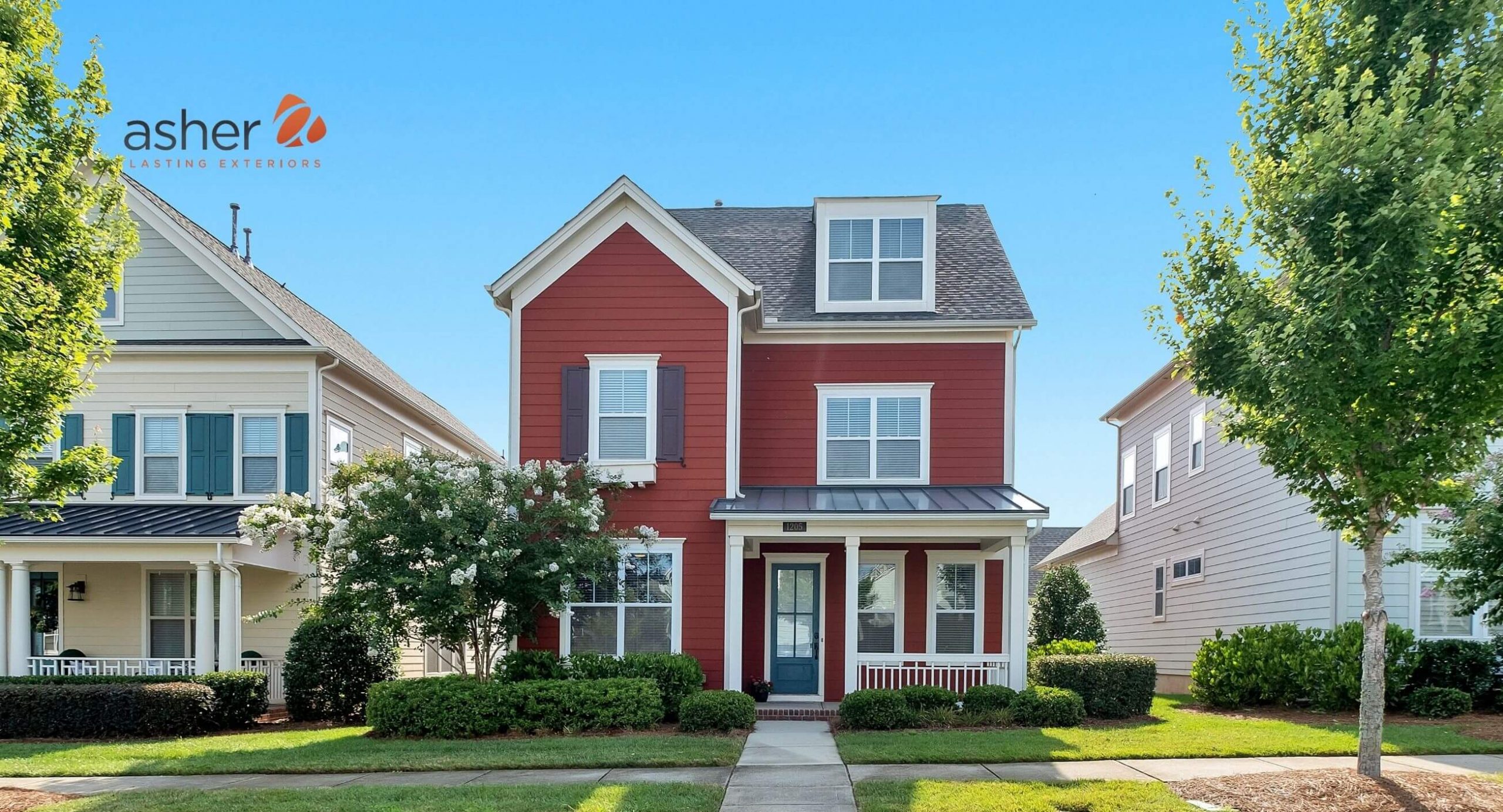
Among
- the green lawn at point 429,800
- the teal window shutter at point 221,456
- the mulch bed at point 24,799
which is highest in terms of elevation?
the teal window shutter at point 221,456

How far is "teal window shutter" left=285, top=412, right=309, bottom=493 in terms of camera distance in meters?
18.6

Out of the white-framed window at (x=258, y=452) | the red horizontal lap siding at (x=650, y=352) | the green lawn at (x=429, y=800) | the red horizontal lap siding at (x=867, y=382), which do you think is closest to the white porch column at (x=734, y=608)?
the red horizontal lap siding at (x=650, y=352)

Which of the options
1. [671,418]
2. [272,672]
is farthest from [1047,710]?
[272,672]

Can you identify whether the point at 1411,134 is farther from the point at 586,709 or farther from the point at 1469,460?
the point at 586,709

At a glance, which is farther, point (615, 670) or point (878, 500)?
point (878, 500)

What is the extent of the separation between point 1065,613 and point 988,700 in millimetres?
7954

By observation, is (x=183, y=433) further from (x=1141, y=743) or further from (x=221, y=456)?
(x=1141, y=743)

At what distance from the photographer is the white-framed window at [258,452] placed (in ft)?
61.4

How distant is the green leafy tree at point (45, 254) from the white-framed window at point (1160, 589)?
21.1 m

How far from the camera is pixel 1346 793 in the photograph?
9148mm

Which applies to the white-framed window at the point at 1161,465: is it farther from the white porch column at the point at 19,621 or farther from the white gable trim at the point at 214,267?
the white porch column at the point at 19,621

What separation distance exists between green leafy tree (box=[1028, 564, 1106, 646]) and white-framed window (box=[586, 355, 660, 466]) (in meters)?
9.97

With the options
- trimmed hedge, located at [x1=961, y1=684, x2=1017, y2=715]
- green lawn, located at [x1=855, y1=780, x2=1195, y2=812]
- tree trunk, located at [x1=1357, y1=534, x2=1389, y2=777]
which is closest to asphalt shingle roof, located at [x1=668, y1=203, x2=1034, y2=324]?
trimmed hedge, located at [x1=961, y1=684, x2=1017, y2=715]

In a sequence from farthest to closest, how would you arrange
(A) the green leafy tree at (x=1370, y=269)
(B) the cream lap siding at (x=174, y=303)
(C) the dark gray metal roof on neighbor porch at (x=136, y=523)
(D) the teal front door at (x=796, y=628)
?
(B) the cream lap siding at (x=174, y=303) → (D) the teal front door at (x=796, y=628) → (C) the dark gray metal roof on neighbor porch at (x=136, y=523) → (A) the green leafy tree at (x=1370, y=269)
